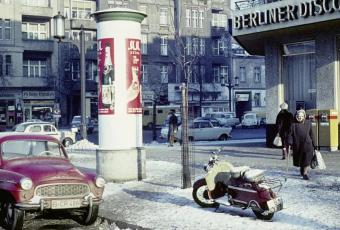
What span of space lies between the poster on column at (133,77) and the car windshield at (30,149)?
3820mm

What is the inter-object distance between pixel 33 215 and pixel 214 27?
60.6 meters

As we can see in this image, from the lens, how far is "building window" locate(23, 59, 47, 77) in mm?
55997

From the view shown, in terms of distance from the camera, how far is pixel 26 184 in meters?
8.27

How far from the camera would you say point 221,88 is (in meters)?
67.4

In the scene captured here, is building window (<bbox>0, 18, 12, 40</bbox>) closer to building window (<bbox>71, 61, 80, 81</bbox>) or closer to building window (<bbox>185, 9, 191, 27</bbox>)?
building window (<bbox>71, 61, 80, 81</bbox>)

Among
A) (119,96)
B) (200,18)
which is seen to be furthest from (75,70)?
(119,96)

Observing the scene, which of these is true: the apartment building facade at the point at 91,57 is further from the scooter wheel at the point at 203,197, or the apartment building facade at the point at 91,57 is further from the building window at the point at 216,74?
the scooter wheel at the point at 203,197

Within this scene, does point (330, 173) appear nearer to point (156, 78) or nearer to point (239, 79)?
point (156, 78)

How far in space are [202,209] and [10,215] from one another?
3.17 metres

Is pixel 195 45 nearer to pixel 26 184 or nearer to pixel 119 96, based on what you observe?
pixel 119 96

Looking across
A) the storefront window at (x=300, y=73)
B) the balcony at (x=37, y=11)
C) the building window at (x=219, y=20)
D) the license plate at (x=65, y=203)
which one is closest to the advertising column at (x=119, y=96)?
the license plate at (x=65, y=203)

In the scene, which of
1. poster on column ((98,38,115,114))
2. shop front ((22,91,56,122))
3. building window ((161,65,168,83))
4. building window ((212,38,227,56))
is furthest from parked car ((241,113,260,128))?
poster on column ((98,38,115,114))

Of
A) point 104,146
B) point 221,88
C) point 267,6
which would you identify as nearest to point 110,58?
point 104,146

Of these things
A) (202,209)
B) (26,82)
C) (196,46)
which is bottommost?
(202,209)
